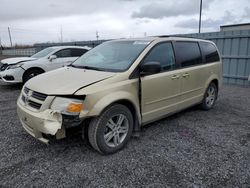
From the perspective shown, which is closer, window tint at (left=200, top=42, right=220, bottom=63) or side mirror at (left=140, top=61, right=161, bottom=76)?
side mirror at (left=140, top=61, right=161, bottom=76)

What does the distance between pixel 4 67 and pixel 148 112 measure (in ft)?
21.1

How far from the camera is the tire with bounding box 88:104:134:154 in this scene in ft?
9.35

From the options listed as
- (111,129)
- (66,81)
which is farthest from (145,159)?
(66,81)

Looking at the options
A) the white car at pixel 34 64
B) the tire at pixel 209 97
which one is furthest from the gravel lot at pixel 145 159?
the white car at pixel 34 64

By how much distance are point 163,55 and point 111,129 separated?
162 centimetres

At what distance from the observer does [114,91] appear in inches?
115

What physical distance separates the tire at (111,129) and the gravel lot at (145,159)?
143 mm

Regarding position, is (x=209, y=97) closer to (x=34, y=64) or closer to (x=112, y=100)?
(x=112, y=100)

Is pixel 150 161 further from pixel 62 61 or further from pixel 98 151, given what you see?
pixel 62 61

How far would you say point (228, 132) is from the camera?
12.8 ft

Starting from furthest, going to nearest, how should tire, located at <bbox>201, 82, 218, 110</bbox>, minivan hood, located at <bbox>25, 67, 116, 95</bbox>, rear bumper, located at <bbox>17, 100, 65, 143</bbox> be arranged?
tire, located at <bbox>201, 82, 218, 110</bbox> < minivan hood, located at <bbox>25, 67, 116, 95</bbox> < rear bumper, located at <bbox>17, 100, 65, 143</bbox>

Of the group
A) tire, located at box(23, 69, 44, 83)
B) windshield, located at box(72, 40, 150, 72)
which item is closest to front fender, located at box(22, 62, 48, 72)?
tire, located at box(23, 69, 44, 83)

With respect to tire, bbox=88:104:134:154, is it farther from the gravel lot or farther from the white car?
the white car

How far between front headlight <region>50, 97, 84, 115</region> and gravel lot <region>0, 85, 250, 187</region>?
748 millimetres
